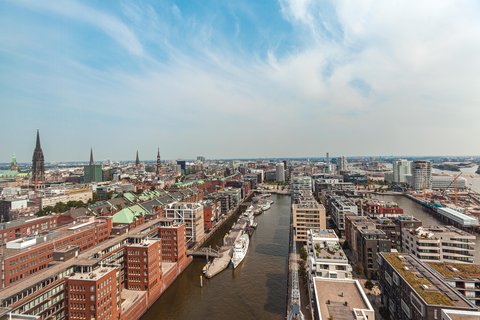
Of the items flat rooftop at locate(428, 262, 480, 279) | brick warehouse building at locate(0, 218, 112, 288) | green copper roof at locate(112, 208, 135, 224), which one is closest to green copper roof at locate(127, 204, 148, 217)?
green copper roof at locate(112, 208, 135, 224)

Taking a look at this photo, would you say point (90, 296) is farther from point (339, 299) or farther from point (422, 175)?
point (422, 175)

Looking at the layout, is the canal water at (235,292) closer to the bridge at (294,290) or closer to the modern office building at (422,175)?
the bridge at (294,290)

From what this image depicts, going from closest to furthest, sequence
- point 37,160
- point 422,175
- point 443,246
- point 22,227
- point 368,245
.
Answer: point 368,245
point 443,246
point 22,227
point 37,160
point 422,175

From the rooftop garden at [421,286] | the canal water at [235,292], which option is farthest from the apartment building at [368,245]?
the canal water at [235,292]

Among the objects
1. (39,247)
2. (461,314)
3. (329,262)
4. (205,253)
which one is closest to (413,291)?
(461,314)

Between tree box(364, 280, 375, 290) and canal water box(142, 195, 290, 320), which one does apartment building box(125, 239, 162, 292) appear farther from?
tree box(364, 280, 375, 290)
